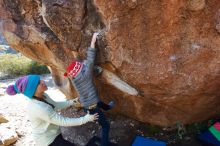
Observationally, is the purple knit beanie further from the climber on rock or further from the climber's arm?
the climber's arm

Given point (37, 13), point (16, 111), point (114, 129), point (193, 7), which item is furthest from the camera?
point (16, 111)

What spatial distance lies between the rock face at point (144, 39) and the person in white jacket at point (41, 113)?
0.91 metres

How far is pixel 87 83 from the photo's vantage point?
217 inches

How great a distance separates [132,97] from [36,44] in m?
1.76

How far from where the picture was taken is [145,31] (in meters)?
5.24

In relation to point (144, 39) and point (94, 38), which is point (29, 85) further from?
point (144, 39)

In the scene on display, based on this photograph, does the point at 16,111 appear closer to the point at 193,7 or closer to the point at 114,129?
the point at 114,129

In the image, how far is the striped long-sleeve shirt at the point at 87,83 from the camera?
215 inches

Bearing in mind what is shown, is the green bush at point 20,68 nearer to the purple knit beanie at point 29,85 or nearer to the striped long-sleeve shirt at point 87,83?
the striped long-sleeve shirt at point 87,83

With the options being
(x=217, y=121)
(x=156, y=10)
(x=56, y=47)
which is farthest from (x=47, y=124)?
(x=217, y=121)

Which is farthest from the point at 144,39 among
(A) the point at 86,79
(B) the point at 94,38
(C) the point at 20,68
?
(C) the point at 20,68

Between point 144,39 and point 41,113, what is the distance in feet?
5.45

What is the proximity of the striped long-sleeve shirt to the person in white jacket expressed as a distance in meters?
0.30

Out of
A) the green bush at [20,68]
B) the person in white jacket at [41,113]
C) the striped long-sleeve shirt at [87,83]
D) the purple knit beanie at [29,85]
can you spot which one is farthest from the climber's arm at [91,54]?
the green bush at [20,68]
